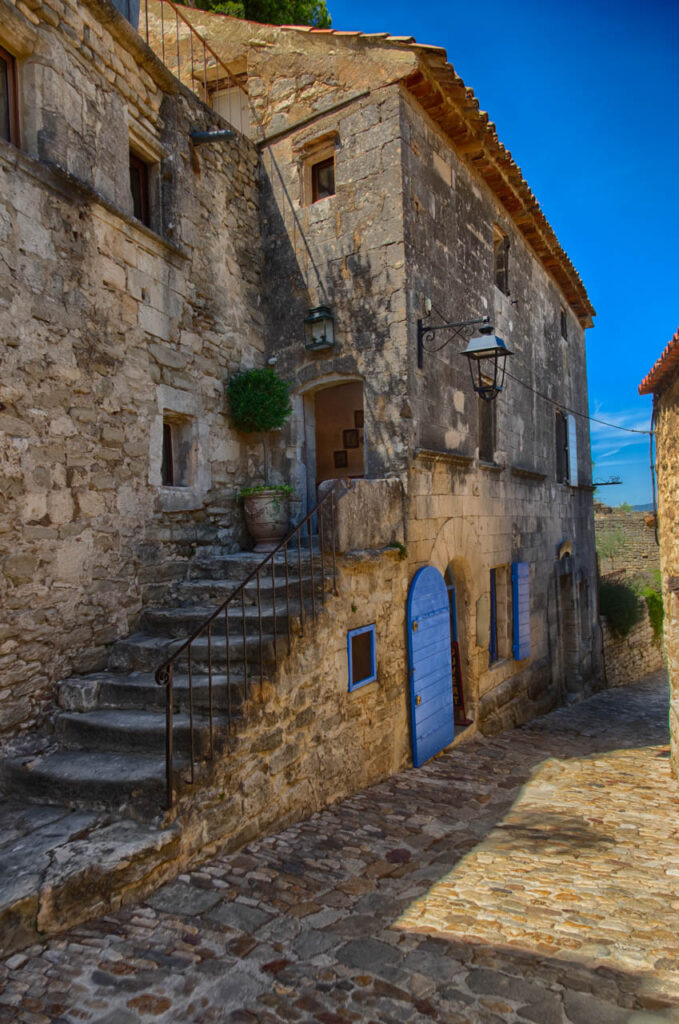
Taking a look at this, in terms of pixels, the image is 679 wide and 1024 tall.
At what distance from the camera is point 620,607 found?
1562cm

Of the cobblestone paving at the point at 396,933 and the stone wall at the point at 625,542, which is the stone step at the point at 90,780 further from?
the stone wall at the point at 625,542

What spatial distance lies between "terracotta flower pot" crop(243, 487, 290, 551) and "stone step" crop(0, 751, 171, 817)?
3000mm

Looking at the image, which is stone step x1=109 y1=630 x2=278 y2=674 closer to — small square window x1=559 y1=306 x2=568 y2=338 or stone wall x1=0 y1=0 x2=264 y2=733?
stone wall x1=0 y1=0 x2=264 y2=733

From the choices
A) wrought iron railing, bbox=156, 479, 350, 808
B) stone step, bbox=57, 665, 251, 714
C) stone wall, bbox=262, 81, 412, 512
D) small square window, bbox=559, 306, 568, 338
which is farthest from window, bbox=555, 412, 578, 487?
stone step, bbox=57, 665, 251, 714

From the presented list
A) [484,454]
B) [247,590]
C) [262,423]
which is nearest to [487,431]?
[484,454]

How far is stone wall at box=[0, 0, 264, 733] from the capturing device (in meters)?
4.50

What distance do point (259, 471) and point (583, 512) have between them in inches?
365

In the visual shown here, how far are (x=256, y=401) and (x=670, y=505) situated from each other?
4.74m

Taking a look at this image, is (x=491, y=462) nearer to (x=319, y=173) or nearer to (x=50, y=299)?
(x=319, y=173)

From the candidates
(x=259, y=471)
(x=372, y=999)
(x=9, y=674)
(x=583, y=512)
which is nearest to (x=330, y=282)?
(x=259, y=471)

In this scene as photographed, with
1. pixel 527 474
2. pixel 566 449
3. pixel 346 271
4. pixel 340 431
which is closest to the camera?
pixel 346 271

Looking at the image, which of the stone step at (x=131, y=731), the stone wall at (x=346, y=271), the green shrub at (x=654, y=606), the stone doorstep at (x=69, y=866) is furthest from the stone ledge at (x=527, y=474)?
the green shrub at (x=654, y=606)

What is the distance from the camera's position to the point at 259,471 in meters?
7.45

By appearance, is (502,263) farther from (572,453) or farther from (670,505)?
(670,505)
